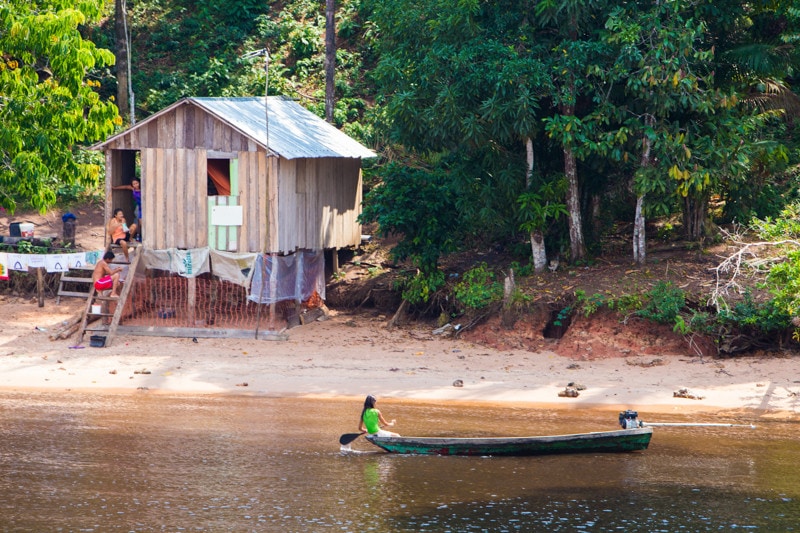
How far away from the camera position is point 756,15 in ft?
67.9

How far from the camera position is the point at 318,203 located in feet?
72.6

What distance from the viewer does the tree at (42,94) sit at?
16.6m

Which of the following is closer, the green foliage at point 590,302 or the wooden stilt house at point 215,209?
the green foliage at point 590,302

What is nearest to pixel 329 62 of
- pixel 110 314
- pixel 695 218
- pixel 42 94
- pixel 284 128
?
pixel 284 128

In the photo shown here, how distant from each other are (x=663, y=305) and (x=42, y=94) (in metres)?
11.8

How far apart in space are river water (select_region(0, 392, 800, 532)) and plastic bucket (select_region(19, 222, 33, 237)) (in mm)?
7830

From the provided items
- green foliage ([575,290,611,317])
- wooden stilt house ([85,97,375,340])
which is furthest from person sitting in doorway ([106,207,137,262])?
green foliage ([575,290,611,317])

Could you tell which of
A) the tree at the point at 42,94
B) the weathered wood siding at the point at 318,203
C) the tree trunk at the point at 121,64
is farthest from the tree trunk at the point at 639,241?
the tree trunk at the point at 121,64

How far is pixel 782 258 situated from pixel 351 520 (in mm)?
9451

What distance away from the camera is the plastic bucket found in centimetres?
2403

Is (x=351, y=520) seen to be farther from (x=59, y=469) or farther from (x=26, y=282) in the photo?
(x=26, y=282)

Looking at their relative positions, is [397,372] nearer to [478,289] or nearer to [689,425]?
[478,289]

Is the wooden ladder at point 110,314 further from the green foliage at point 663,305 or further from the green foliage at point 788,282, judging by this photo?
the green foliage at point 788,282

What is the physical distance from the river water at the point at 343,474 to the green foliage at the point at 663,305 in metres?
3.02
